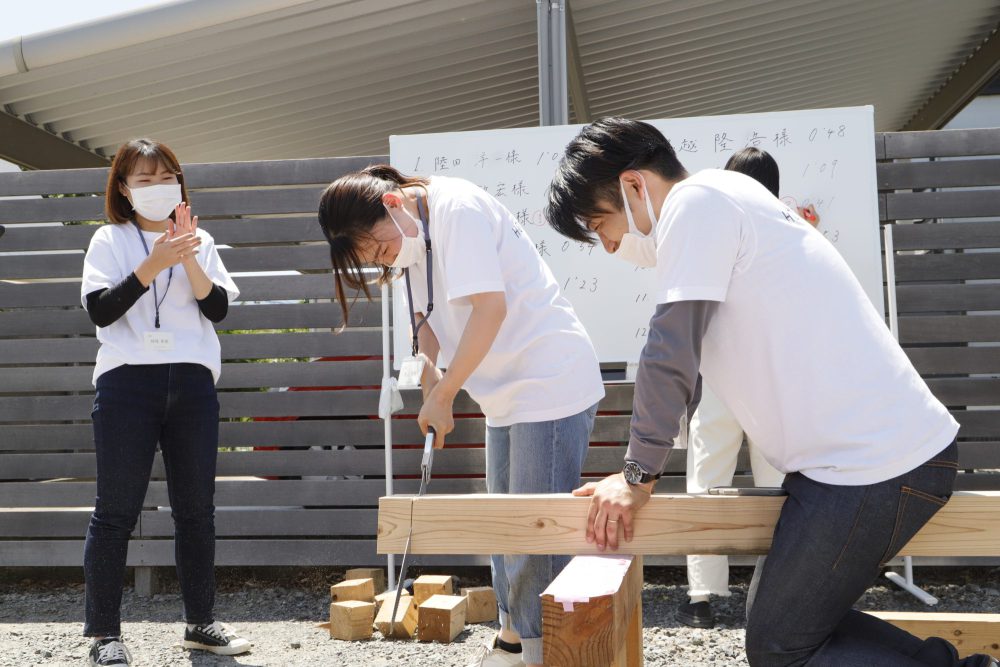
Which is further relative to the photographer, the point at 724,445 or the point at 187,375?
the point at 724,445

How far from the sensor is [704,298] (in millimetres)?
1638

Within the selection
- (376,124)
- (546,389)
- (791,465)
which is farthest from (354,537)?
(376,124)

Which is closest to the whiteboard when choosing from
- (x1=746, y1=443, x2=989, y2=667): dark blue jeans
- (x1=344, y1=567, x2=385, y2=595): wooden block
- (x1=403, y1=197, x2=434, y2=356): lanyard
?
(x1=344, y1=567, x2=385, y2=595): wooden block

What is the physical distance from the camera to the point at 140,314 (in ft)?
10.3

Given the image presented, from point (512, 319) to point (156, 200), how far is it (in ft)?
5.13

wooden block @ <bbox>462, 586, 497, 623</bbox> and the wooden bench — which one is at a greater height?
the wooden bench

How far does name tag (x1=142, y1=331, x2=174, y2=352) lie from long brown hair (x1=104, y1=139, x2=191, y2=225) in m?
0.47

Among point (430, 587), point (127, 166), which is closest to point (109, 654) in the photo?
point (430, 587)

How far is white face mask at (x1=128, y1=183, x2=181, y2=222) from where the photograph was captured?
10.4 ft

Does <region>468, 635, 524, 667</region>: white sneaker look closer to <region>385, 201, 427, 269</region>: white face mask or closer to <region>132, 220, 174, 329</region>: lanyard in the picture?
<region>385, 201, 427, 269</region>: white face mask

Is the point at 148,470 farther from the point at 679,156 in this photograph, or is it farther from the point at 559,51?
the point at 559,51

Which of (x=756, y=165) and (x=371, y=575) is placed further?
(x=371, y=575)

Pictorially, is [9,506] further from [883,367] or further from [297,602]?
[883,367]

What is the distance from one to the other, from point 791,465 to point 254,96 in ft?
20.7
